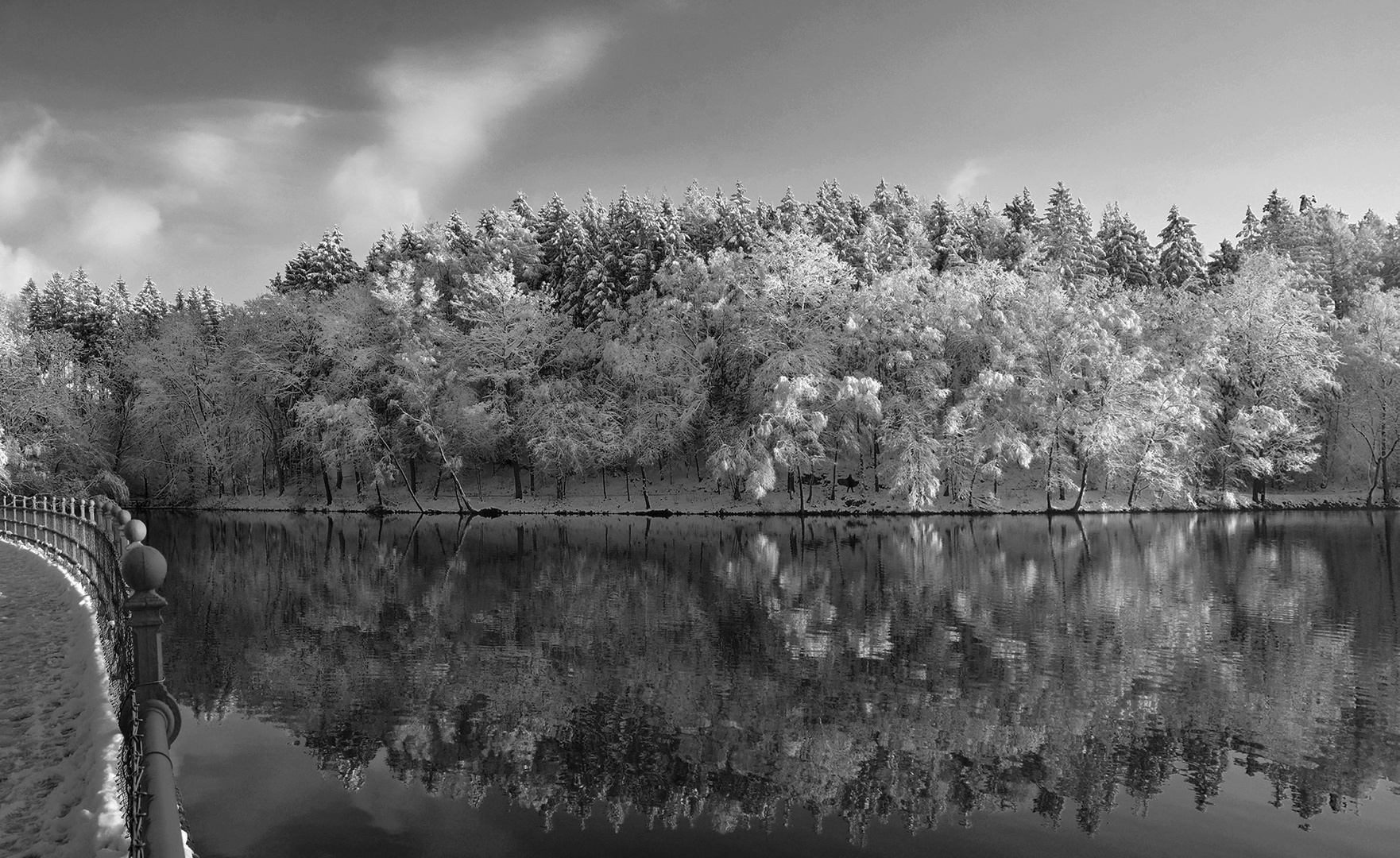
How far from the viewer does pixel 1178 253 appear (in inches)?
3041

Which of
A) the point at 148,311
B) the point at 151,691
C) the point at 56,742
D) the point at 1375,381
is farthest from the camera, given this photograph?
the point at 148,311

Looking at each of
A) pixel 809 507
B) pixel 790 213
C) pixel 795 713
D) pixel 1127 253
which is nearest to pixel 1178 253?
pixel 1127 253

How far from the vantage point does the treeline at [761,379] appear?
51.9 m

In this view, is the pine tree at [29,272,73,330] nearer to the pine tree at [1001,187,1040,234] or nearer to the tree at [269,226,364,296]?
the tree at [269,226,364,296]

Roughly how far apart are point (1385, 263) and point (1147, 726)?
79.5m

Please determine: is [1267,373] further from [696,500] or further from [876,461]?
A: [696,500]

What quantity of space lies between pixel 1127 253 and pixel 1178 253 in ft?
13.8

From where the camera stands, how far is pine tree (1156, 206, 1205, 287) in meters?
75.8

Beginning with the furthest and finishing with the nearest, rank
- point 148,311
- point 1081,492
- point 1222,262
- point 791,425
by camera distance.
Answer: point 148,311
point 1222,262
point 1081,492
point 791,425

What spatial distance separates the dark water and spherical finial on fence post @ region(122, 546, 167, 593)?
397cm

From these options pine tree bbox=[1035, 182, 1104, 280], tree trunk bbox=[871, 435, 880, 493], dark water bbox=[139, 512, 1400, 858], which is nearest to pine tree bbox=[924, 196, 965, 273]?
pine tree bbox=[1035, 182, 1104, 280]

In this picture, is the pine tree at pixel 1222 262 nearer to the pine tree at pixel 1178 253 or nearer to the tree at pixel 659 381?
the pine tree at pixel 1178 253

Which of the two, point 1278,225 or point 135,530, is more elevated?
point 1278,225

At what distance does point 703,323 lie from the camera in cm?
5794
